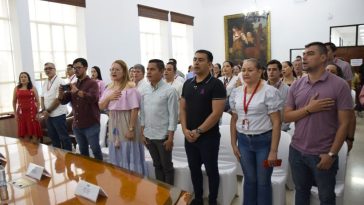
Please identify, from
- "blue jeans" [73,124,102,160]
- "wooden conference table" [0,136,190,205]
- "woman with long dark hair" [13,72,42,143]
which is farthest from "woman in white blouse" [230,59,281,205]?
"woman with long dark hair" [13,72,42,143]

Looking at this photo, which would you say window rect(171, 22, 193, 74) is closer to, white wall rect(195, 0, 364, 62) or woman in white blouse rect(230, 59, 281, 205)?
white wall rect(195, 0, 364, 62)

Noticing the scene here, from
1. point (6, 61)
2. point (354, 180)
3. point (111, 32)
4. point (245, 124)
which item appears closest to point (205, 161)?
point (245, 124)

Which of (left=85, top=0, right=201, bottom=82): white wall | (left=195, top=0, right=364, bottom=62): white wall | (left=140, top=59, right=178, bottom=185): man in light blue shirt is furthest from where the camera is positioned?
(left=195, top=0, right=364, bottom=62): white wall

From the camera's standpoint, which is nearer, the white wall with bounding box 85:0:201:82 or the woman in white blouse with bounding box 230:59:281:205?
the woman in white blouse with bounding box 230:59:281:205

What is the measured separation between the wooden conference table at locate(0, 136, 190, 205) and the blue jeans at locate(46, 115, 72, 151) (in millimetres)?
1838

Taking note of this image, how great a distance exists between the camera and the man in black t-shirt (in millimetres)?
2455

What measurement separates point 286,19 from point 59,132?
780 centimetres

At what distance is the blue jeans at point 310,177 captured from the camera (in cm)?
196

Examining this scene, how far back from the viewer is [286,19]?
30.7 feet

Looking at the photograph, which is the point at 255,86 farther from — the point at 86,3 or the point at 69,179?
the point at 86,3

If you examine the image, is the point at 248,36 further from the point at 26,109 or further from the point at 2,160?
the point at 2,160

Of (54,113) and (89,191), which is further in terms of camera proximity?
(54,113)

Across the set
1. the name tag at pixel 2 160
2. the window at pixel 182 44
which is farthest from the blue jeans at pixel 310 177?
the window at pixel 182 44

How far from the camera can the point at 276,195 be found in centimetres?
241
